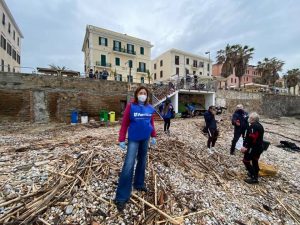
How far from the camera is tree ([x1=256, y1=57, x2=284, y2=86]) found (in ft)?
123

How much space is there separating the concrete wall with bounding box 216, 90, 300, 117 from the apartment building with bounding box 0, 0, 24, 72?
26225mm

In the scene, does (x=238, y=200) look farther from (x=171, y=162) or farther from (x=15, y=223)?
(x=15, y=223)

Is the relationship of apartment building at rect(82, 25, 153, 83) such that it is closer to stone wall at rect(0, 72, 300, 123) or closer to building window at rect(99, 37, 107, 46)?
building window at rect(99, 37, 107, 46)

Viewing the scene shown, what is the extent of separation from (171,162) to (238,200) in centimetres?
172

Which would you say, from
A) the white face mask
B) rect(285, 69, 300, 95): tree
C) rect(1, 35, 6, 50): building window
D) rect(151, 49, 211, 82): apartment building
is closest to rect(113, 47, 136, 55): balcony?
rect(151, 49, 211, 82): apartment building

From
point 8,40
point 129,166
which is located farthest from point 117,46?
point 129,166

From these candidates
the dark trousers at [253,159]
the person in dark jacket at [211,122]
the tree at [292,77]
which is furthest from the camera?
the tree at [292,77]

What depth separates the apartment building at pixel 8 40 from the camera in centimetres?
2073

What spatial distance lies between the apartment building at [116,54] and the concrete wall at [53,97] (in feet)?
33.2

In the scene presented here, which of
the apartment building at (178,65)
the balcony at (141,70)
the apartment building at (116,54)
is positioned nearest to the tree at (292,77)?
the apartment building at (178,65)

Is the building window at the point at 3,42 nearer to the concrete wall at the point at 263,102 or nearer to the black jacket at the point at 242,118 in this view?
the black jacket at the point at 242,118

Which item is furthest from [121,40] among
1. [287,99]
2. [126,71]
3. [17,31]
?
[287,99]

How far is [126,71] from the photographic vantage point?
30.8 meters

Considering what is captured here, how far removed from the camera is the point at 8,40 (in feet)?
75.6
